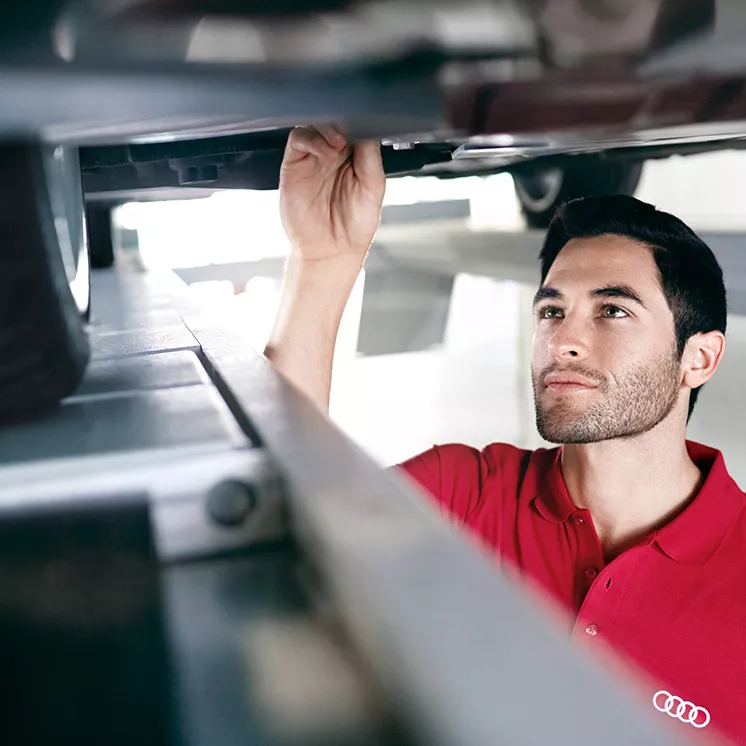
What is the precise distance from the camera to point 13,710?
0.23 meters

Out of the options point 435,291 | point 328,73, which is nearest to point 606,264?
point 328,73

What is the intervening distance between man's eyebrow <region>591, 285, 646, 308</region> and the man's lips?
0.14m

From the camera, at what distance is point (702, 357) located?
1.20 metres

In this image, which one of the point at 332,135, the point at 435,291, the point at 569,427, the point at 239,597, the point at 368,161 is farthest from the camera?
the point at 435,291

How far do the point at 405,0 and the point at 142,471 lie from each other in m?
0.19

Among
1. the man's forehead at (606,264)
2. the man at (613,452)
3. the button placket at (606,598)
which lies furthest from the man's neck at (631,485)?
the man's forehead at (606,264)

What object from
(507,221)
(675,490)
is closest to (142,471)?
(675,490)

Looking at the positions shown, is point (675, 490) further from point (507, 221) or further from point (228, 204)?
point (228, 204)

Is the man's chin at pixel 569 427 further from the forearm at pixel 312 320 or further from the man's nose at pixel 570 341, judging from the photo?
the forearm at pixel 312 320

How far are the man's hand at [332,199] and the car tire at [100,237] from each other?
0.43 metres

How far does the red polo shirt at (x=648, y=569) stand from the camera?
87 centimetres

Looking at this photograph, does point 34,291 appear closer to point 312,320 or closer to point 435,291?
point 312,320

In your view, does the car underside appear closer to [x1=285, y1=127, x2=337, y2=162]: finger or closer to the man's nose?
[x1=285, y1=127, x2=337, y2=162]: finger

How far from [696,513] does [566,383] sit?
0.25 metres
